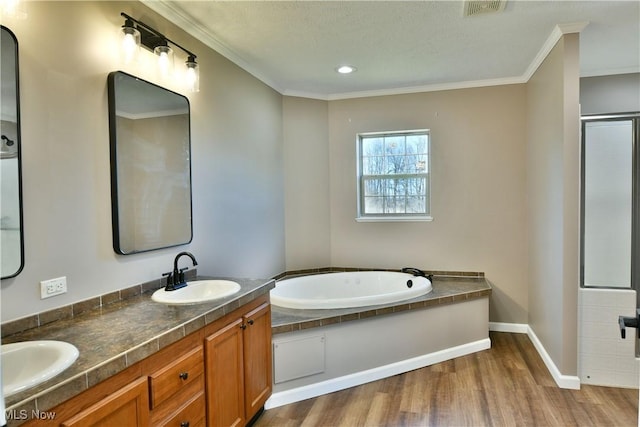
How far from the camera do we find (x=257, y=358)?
223cm

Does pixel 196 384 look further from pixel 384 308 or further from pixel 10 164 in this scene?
pixel 384 308

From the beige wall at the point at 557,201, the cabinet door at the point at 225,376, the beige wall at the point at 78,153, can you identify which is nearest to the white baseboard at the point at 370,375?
the cabinet door at the point at 225,376

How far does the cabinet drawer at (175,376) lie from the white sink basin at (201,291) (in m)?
0.37

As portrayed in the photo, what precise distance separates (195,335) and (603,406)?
2.68 m

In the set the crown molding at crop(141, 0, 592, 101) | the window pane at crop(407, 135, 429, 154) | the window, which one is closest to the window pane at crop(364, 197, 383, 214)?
the window

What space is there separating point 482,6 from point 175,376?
264cm

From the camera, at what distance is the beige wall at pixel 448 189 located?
3.80m

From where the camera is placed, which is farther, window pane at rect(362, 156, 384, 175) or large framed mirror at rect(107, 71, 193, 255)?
window pane at rect(362, 156, 384, 175)

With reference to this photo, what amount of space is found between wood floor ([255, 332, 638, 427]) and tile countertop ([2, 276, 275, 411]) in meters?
1.06

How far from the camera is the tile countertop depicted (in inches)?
40.3

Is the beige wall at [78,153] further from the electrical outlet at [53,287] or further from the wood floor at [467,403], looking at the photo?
the wood floor at [467,403]

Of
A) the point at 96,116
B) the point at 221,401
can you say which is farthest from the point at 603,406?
the point at 96,116

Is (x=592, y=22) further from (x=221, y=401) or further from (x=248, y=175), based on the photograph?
(x=221, y=401)

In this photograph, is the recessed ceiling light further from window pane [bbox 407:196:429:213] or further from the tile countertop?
the tile countertop
